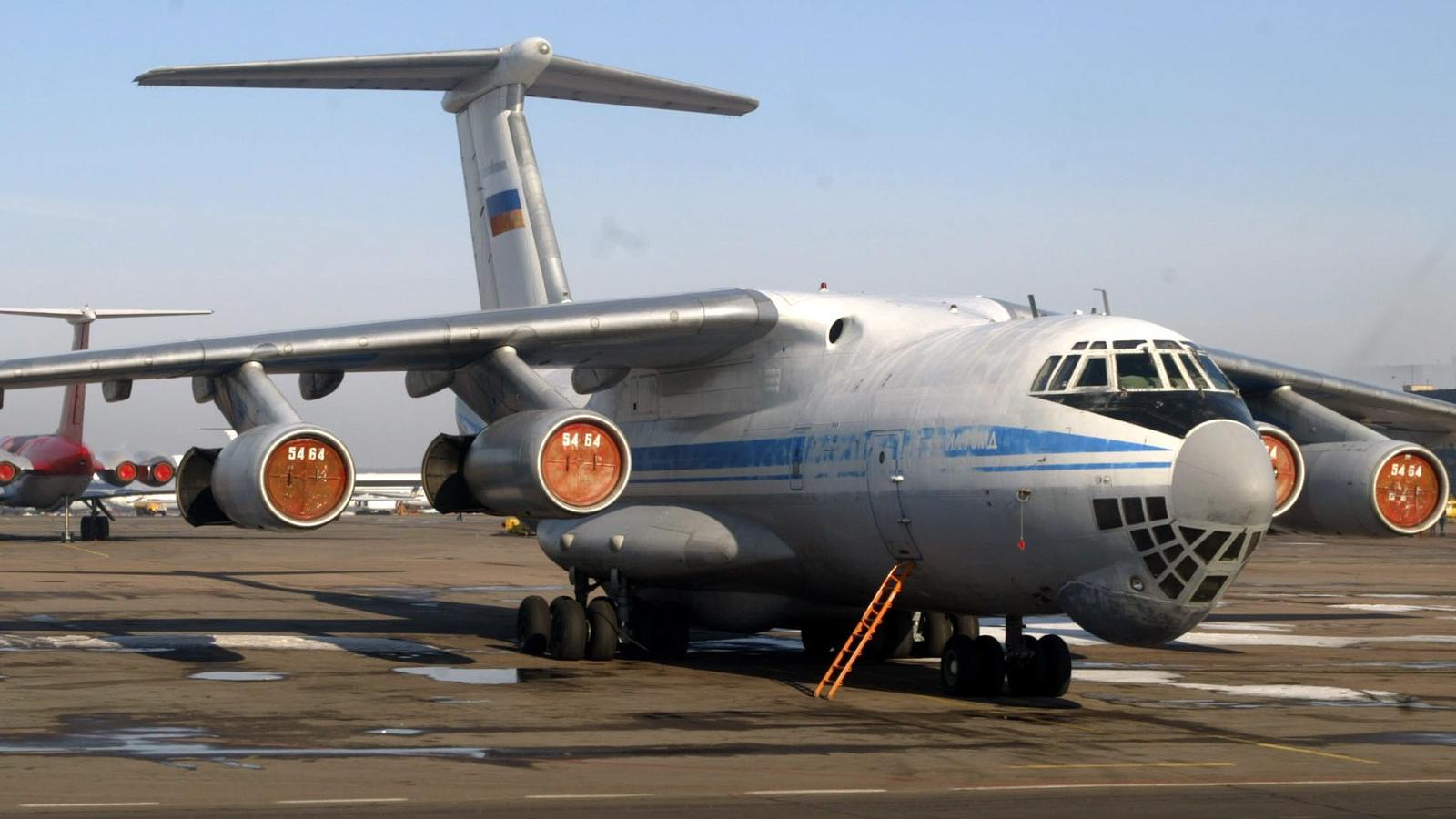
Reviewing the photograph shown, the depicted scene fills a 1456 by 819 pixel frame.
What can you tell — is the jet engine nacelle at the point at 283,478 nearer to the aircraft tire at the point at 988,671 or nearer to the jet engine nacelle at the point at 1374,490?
the aircraft tire at the point at 988,671

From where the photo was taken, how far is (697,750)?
10.4 metres

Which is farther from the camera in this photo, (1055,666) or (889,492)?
(889,492)

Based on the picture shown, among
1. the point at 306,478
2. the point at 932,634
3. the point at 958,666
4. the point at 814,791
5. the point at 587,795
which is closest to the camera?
the point at 587,795

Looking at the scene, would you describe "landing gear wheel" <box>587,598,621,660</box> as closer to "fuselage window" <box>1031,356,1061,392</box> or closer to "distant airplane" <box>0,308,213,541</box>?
"fuselage window" <box>1031,356,1061,392</box>

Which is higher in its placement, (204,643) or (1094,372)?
(1094,372)

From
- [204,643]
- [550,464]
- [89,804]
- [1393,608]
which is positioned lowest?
[204,643]

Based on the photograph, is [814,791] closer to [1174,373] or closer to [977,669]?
[977,669]

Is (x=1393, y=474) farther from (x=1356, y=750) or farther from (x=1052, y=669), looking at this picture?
(x=1356, y=750)

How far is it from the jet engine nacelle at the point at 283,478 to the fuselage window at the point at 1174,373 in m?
6.41

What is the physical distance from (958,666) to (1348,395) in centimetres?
592

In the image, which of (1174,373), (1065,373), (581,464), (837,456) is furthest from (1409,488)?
(581,464)

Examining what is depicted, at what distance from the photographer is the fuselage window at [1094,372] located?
41.2 ft

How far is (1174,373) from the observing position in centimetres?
1258

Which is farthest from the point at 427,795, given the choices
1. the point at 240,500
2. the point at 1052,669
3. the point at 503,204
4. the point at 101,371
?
the point at 503,204
